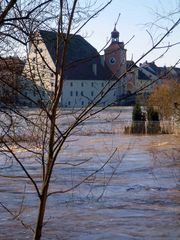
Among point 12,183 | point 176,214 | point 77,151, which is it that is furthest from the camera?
point 77,151

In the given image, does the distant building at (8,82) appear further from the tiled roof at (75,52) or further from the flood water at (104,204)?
the flood water at (104,204)

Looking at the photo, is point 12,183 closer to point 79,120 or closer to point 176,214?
point 176,214

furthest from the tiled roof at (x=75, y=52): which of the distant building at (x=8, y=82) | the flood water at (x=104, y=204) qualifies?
the flood water at (x=104, y=204)

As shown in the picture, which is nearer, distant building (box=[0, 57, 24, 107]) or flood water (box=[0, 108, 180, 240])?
distant building (box=[0, 57, 24, 107])

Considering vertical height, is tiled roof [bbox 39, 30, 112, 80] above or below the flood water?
above

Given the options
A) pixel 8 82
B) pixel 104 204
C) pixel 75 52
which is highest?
pixel 75 52

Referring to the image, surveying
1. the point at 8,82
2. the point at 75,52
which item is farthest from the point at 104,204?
the point at 8,82

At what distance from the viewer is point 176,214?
11.6 metres

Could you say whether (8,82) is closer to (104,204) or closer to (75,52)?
(75,52)

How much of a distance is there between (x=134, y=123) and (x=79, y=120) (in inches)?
1486

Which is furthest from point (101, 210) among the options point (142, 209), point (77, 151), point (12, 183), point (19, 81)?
point (77, 151)

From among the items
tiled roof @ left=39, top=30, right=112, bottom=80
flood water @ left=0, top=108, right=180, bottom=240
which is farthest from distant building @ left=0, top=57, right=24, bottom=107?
flood water @ left=0, top=108, right=180, bottom=240

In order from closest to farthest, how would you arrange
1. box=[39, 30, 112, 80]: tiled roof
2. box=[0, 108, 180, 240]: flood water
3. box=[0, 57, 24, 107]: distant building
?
box=[39, 30, 112, 80]: tiled roof, box=[0, 57, 24, 107]: distant building, box=[0, 108, 180, 240]: flood water

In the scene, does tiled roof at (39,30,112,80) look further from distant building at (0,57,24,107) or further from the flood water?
the flood water
